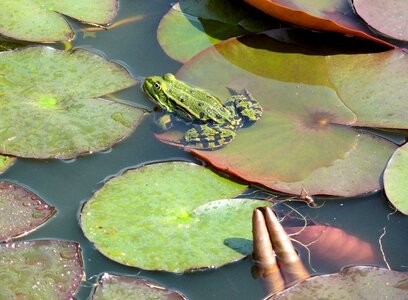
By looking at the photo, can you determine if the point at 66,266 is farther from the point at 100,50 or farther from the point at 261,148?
the point at 100,50

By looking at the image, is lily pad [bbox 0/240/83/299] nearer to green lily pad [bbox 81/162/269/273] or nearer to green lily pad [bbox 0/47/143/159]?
green lily pad [bbox 81/162/269/273]

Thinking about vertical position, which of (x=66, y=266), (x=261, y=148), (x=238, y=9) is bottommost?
(x=66, y=266)

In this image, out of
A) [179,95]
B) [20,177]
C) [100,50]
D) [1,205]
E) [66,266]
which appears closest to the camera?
[66,266]

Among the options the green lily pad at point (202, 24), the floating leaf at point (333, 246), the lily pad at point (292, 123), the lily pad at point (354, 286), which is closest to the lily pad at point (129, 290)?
the lily pad at point (354, 286)

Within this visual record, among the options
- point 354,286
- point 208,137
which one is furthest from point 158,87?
point 354,286

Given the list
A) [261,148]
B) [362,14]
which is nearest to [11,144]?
[261,148]

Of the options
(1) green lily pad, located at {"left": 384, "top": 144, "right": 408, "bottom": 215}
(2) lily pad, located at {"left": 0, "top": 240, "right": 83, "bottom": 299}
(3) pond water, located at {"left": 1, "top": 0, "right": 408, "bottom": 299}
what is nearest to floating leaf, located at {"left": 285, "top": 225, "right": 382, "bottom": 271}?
(3) pond water, located at {"left": 1, "top": 0, "right": 408, "bottom": 299}

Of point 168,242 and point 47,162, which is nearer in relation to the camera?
point 168,242

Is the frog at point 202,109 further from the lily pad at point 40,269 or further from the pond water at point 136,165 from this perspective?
the lily pad at point 40,269
